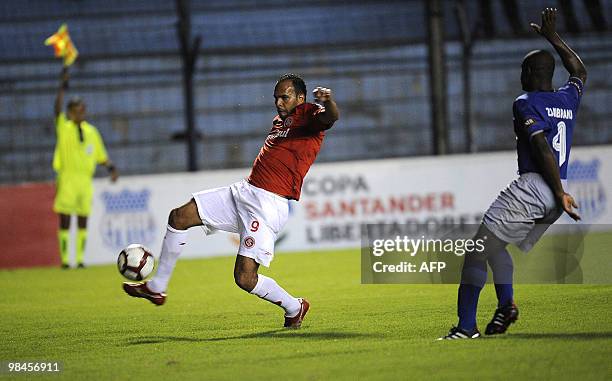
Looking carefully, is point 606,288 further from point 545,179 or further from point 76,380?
point 76,380

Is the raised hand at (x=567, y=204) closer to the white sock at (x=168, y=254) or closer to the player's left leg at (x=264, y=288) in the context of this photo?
the player's left leg at (x=264, y=288)

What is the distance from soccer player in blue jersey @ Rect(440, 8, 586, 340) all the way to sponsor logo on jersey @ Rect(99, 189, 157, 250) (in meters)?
10.0

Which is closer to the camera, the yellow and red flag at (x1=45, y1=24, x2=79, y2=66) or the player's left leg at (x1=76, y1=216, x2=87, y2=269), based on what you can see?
the yellow and red flag at (x1=45, y1=24, x2=79, y2=66)

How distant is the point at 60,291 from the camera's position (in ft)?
43.3

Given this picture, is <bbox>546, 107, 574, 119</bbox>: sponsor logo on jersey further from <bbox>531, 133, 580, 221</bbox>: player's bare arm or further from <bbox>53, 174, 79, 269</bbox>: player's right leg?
<bbox>53, 174, 79, 269</bbox>: player's right leg

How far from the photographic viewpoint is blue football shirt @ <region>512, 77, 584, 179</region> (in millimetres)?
7363

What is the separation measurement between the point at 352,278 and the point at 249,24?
8.06 metres

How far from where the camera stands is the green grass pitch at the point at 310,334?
6.54 meters

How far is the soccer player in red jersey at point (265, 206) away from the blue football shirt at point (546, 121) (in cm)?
160

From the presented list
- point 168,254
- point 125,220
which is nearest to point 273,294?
point 168,254

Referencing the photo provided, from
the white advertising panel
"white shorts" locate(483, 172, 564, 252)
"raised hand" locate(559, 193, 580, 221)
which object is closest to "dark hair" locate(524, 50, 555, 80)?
"white shorts" locate(483, 172, 564, 252)

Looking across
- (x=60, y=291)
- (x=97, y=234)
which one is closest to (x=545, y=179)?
(x=60, y=291)

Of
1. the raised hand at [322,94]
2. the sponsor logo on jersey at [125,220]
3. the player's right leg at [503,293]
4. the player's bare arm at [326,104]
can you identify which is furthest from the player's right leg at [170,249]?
the sponsor logo on jersey at [125,220]

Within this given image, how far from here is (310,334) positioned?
8.32 metres
